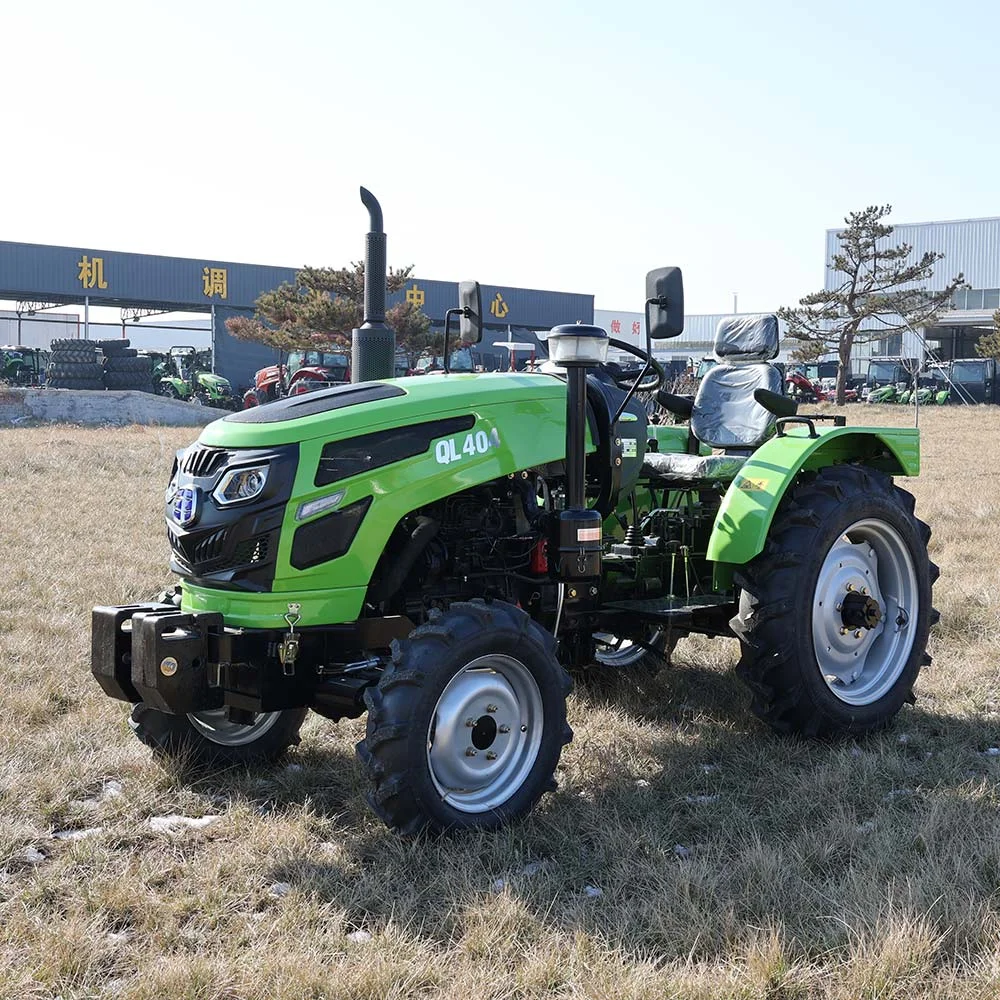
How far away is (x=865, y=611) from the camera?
13.6ft

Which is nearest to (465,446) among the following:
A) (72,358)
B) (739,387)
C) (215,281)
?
(739,387)

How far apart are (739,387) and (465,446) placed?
2.17 m

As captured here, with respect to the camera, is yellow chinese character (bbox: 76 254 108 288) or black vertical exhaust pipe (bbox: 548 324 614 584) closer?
black vertical exhaust pipe (bbox: 548 324 614 584)

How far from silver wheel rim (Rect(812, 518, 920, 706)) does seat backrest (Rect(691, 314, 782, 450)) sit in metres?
0.79

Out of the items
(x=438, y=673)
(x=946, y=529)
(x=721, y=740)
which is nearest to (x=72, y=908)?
(x=438, y=673)

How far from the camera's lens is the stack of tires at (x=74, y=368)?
26578 mm

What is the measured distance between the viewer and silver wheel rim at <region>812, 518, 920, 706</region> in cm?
417

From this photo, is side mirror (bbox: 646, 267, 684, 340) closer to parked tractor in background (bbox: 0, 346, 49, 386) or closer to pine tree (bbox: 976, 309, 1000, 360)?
parked tractor in background (bbox: 0, 346, 49, 386)

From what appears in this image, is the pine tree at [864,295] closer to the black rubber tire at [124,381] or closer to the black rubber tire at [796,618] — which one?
the black rubber tire at [124,381]

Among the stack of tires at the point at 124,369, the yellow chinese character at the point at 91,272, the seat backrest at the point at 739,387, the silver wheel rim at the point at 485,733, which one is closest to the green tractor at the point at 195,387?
the stack of tires at the point at 124,369

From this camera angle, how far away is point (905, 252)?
3519 cm

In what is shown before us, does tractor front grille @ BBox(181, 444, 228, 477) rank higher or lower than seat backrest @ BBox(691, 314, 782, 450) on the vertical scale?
lower

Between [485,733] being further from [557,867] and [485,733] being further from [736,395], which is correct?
[736,395]

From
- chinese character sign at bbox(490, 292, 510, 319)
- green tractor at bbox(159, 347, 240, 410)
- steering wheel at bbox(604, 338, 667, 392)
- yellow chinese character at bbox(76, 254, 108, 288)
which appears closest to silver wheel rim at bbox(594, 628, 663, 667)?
steering wheel at bbox(604, 338, 667, 392)
